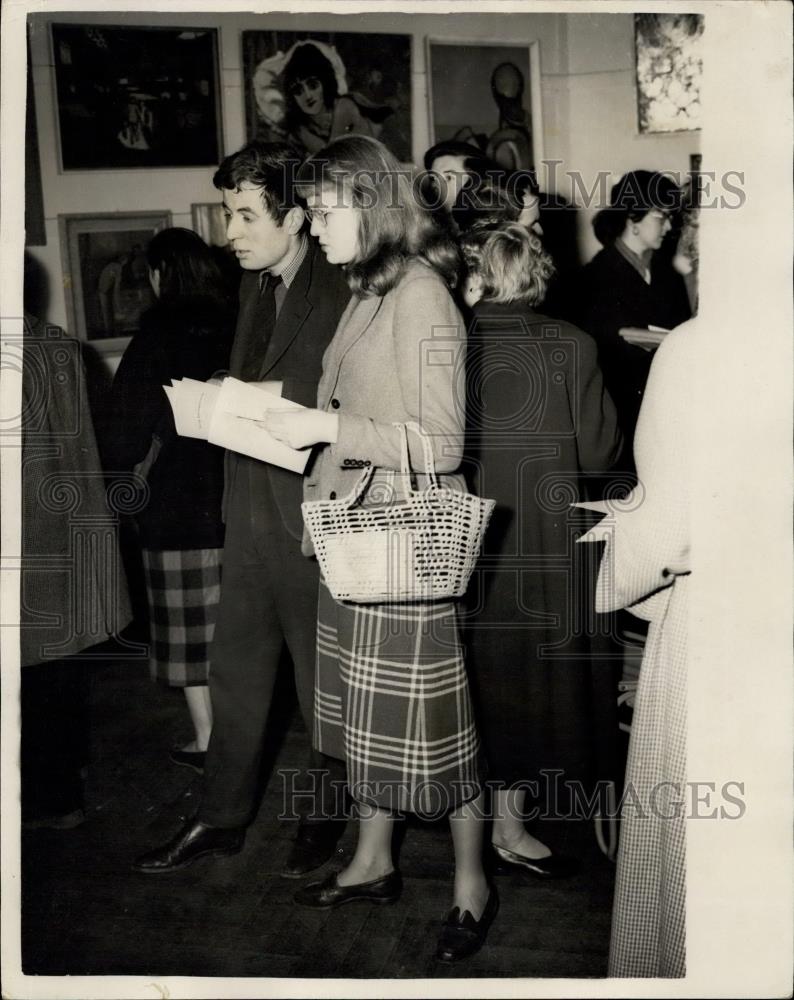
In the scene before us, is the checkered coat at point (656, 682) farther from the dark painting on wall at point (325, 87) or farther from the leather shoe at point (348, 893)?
the dark painting on wall at point (325, 87)

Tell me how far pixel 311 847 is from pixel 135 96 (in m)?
2.30

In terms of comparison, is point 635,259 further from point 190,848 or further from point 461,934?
point 190,848

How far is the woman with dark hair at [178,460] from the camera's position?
8.36 ft

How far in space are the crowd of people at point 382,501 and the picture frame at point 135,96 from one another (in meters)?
0.47

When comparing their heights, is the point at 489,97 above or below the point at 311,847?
above

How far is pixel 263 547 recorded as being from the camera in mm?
2498

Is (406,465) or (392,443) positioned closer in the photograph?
(406,465)

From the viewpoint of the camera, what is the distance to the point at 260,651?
259cm

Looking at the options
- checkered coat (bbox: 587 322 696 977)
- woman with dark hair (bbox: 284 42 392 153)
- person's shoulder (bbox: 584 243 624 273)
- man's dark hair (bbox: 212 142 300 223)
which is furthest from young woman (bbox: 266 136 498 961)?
woman with dark hair (bbox: 284 42 392 153)

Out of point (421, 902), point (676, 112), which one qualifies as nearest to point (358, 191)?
point (421, 902)

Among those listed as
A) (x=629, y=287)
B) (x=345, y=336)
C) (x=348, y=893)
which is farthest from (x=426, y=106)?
(x=348, y=893)

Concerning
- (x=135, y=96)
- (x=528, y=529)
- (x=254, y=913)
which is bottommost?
(x=254, y=913)

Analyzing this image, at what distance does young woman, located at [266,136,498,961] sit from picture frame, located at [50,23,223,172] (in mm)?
903

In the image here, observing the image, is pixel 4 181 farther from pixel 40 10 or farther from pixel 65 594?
pixel 65 594
